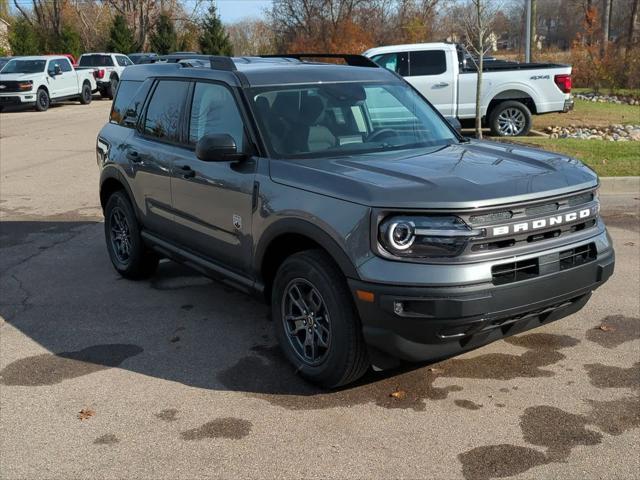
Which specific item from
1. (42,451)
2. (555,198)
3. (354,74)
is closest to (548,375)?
(555,198)

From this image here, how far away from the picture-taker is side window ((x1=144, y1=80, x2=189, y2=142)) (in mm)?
5727

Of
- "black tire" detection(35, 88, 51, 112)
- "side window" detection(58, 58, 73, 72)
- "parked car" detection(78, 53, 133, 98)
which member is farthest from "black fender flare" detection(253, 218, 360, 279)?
"parked car" detection(78, 53, 133, 98)

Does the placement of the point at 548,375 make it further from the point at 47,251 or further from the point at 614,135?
the point at 614,135

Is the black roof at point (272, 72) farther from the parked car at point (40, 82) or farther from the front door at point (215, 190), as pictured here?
the parked car at point (40, 82)

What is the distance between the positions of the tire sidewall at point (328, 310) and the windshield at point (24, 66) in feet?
Answer: 82.1

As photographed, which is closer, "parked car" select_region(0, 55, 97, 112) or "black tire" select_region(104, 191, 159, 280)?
"black tire" select_region(104, 191, 159, 280)

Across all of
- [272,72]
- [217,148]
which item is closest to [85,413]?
[217,148]

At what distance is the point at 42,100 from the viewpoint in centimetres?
2659

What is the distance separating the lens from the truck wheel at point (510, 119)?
593 inches

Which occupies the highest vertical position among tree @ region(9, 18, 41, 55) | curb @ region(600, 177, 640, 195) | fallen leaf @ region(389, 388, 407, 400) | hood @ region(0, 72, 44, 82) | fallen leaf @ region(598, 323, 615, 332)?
tree @ region(9, 18, 41, 55)

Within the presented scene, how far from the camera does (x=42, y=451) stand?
3.84 meters

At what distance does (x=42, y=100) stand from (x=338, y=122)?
79.2 ft

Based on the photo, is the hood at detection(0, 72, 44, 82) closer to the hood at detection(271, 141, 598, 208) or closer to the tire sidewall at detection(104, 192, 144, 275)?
the tire sidewall at detection(104, 192, 144, 275)

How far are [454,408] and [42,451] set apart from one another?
7.24ft
